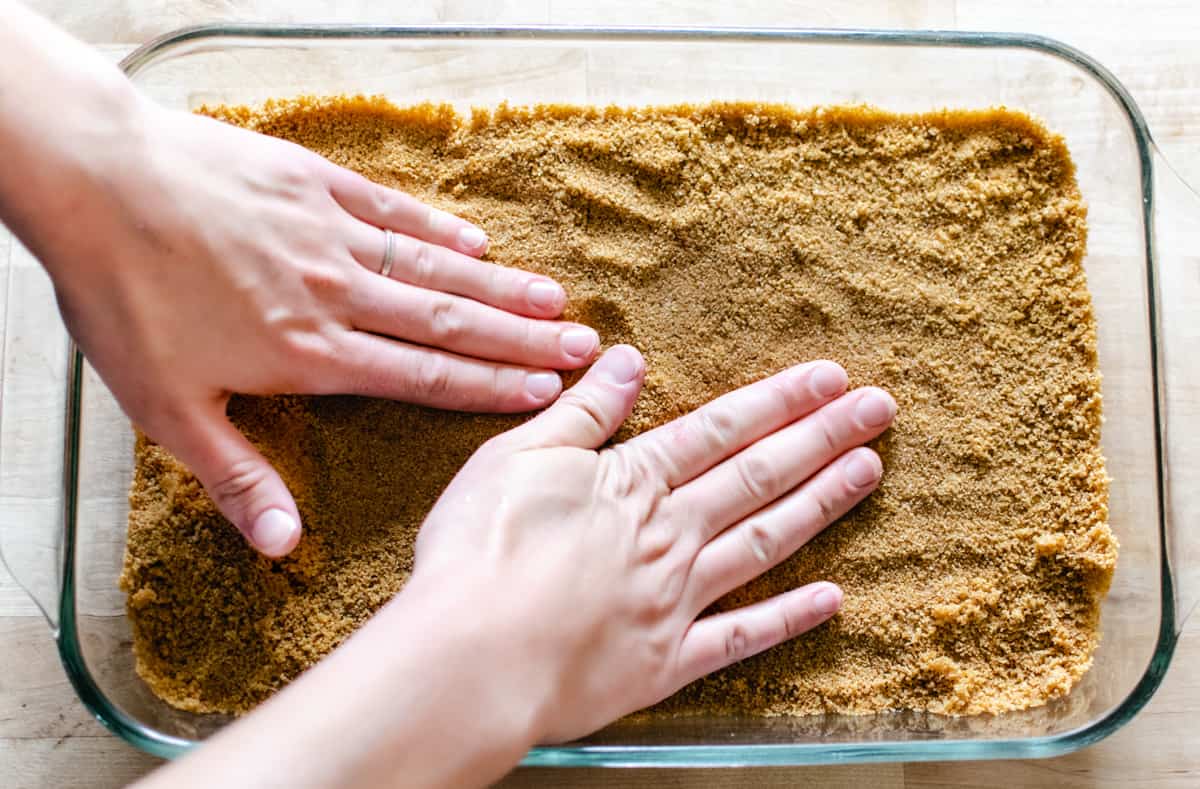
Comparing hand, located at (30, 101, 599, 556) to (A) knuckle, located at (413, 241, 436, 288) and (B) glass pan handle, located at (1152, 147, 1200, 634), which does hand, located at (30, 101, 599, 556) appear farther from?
(B) glass pan handle, located at (1152, 147, 1200, 634)

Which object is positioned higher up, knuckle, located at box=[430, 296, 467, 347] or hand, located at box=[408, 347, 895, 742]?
knuckle, located at box=[430, 296, 467, 347]

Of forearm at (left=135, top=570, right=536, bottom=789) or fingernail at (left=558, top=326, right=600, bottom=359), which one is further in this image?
fingernail at (left=558, top=326, right=600, bottom=359)

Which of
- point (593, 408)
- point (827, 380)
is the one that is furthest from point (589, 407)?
point (827, 380)

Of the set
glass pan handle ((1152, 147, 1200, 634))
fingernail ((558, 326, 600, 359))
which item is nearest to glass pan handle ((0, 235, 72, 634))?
fingernail ((558, 326, 600, 359))

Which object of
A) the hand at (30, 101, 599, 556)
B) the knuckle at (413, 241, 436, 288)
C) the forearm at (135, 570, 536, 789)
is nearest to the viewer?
the forearm at (135, 570, 536, 789)

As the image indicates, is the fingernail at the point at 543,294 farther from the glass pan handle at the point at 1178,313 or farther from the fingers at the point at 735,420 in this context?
the glass pan handle at the point at 1178,313

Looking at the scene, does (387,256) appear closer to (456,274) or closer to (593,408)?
(456,274)
